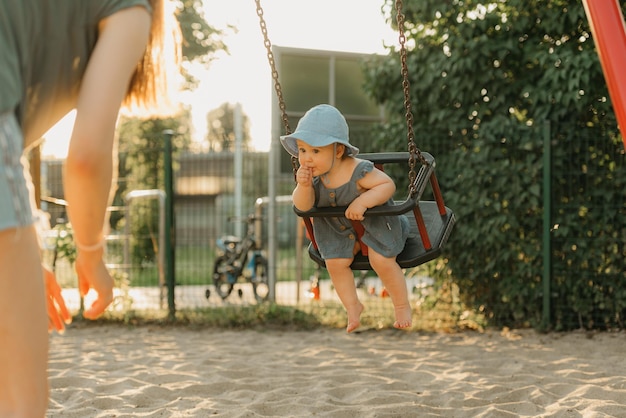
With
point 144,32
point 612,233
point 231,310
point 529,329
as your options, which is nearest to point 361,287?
point 231,310

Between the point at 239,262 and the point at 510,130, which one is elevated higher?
the point at 510,130

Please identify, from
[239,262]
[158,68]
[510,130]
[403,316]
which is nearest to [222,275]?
[239,262]

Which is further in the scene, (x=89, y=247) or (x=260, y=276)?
(x=260, y=276)

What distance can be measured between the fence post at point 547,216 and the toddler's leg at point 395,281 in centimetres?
356

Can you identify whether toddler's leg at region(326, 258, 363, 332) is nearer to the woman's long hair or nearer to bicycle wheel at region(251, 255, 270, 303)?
the woman's long hair

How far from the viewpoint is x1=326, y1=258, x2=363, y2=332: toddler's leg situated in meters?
3.77

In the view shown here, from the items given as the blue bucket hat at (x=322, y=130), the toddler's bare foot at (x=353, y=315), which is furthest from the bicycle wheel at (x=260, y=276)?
the blue bucket hat at (x=322, y=130)

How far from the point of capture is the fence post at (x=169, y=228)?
792 cm

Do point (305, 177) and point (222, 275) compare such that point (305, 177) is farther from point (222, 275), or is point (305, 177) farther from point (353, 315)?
point (222, 275)

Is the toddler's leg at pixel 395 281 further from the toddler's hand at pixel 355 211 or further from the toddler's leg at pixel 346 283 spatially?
the toddler's hand at pixel 355 211

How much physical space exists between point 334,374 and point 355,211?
2157mm

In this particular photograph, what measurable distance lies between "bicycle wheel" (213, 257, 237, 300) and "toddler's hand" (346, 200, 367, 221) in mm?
5443

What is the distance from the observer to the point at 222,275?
30.2 ft

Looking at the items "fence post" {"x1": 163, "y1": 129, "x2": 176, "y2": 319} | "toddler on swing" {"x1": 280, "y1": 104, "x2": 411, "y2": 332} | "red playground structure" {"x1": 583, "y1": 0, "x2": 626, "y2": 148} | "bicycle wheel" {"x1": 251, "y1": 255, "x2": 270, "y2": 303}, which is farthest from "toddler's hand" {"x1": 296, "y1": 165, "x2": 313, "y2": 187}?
"bicycle wheel" {"x1": 251, "y1": 255, "x2": 270, "y2": 303}
